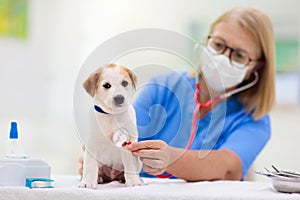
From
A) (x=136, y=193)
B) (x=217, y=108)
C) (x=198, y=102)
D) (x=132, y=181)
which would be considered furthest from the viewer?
(x=198, y=102)

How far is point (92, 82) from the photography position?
850mm

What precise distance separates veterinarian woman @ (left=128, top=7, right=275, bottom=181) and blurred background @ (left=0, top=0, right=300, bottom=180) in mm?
1659

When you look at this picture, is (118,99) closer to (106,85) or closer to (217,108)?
(106,85)

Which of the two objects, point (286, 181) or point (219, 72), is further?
point (219, 72)

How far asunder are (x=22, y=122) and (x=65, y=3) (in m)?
0.74

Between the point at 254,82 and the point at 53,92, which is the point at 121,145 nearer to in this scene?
the point at 254,82

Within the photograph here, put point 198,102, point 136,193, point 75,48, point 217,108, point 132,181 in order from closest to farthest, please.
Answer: point 136,193 < point 132,181 < point 217,108 < point 198,102 < point 75,48

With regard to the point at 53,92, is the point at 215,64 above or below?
above

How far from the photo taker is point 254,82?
4.69ft

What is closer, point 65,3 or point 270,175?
point 270,175

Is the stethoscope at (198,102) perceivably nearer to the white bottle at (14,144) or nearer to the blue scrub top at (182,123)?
the blue scrub top at (182,123)

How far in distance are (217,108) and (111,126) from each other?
0.31 meters

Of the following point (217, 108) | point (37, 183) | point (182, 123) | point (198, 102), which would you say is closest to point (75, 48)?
point (198, 102)

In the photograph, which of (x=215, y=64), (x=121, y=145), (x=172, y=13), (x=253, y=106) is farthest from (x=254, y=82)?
(x=172, y=13)
